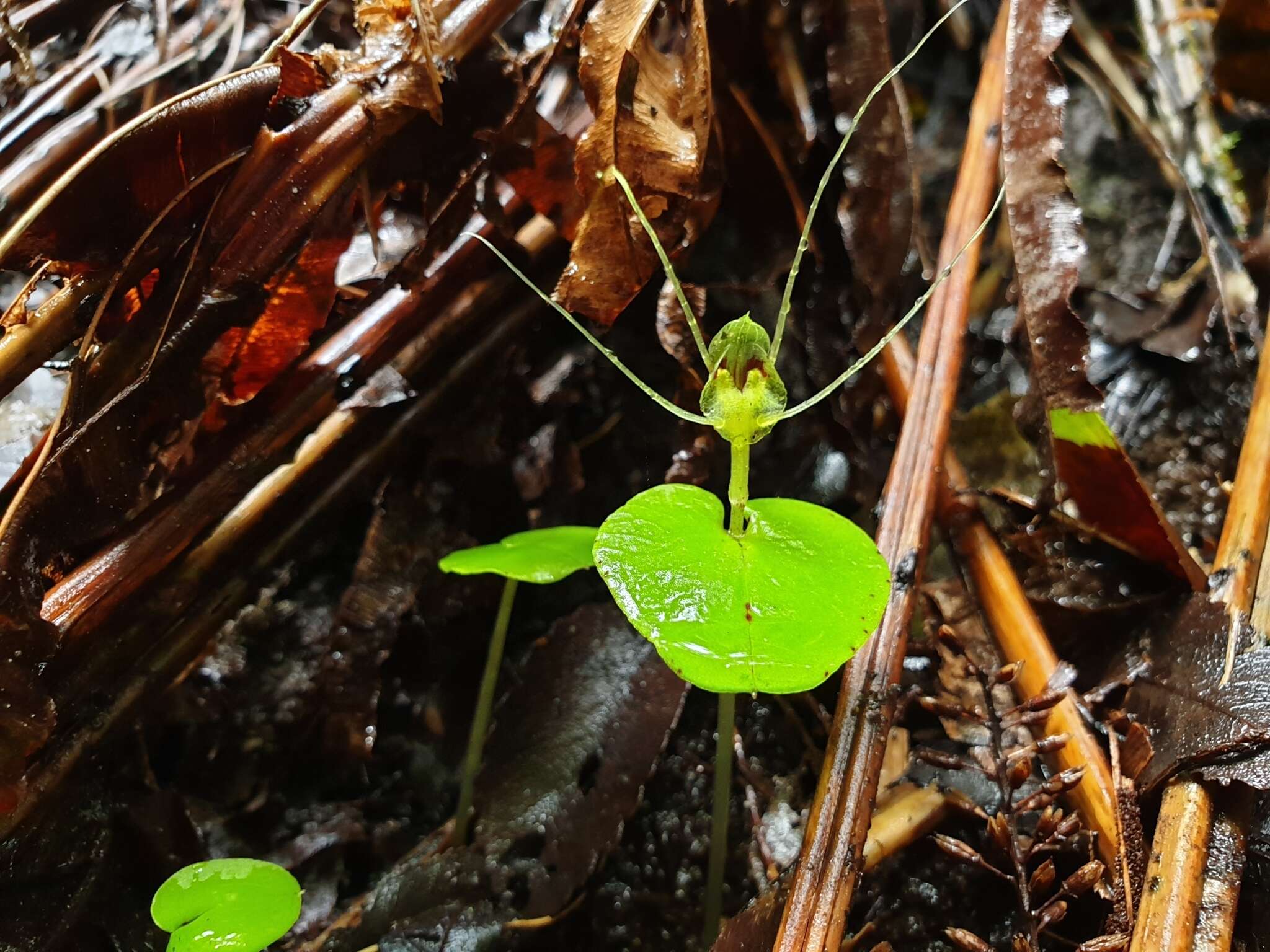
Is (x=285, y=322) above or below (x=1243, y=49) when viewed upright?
above

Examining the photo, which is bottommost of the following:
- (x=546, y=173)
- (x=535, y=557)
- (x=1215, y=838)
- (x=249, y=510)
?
(x=1215, y=838)

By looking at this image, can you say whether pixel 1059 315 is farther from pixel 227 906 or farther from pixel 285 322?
pixel 227 906

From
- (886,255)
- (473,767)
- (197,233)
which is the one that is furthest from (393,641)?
(886,255)

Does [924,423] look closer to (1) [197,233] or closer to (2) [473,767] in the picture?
(2) [473,767]

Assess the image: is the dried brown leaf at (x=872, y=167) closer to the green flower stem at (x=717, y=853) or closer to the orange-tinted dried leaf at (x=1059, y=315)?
the orange-tinted dried leaf at (x=1059, y=315)

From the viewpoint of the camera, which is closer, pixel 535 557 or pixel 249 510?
pixel 535 557

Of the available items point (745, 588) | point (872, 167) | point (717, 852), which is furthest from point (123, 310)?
point (872, 167)

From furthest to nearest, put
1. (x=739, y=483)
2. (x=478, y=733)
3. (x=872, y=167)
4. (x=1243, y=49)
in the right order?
(x=1243, y=49)
(x=872, y=167)
(x=478, y=733)
(x=739, y=483)
